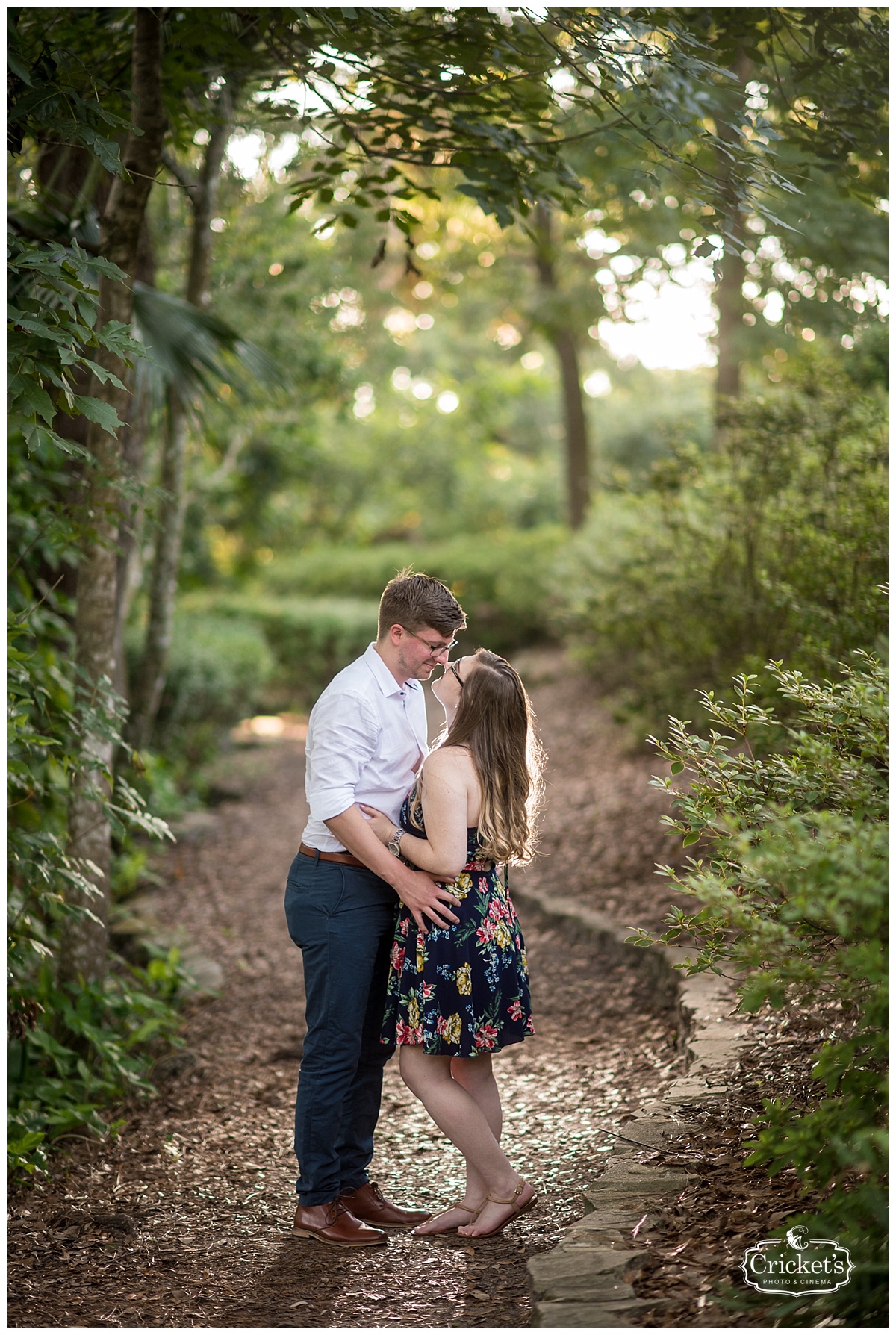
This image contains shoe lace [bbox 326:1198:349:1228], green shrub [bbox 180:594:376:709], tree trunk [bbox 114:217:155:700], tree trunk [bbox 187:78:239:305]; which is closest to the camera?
shoe lace [bbox 326:1198:349:1228]

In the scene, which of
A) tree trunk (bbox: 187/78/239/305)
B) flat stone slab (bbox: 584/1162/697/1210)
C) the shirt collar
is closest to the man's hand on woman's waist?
the shirt collar

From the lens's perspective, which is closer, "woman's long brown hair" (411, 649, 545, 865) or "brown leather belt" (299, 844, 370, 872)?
"woman's long brown hair" (411, 649, 545, 865)

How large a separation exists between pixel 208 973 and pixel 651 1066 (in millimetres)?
2617

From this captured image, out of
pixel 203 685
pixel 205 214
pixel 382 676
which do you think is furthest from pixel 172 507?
pixel 382 676

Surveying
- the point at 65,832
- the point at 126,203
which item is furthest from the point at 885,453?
the point at 65,832

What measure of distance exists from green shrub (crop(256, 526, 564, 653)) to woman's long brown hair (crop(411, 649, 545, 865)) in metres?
9.84

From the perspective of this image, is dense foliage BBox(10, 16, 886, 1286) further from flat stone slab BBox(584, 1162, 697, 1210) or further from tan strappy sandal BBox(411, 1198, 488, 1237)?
tan strappy sandal BBox(411, 1198, 488, 1237)

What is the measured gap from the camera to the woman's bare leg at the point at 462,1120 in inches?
120

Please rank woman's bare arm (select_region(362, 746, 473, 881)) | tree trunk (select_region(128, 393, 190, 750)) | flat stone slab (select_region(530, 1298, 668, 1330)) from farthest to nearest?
tree trunk (select_region(128, 393, 190, 750)), woman's bare arm (select_region(362, 746, 473, 881)), flat stone slab (select_region(530, 1298, 668, 1330))

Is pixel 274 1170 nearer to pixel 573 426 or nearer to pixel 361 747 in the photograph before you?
pixel 361 747

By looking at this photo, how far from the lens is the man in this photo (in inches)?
121

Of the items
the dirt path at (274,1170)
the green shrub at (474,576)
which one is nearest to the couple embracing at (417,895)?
the dirt path at (274,1170)

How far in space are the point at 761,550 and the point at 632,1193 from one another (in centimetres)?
380

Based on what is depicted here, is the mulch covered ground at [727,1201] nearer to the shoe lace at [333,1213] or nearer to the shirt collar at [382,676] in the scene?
the shoe lace at [333,1213]
